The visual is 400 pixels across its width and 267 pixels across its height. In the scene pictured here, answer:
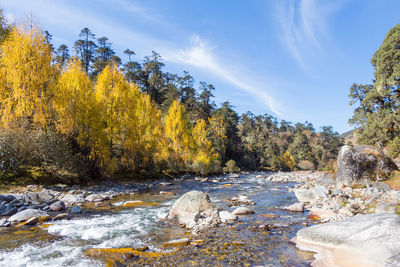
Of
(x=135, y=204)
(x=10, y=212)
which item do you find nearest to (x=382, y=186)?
(x=135, y=204)

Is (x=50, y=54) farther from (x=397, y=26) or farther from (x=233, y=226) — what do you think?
(x=397, y=26)

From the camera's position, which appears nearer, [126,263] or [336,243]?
[126,263]

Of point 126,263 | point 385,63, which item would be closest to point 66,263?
point 126,263

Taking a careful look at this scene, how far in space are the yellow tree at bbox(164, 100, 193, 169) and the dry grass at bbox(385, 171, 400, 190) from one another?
19238 mm

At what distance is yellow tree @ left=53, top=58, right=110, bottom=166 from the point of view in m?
13.8

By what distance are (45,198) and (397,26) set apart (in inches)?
933

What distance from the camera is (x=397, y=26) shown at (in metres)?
15.7

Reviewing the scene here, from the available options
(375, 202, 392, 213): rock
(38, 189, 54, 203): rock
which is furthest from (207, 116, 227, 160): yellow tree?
(375, 202, 392, 213): rock

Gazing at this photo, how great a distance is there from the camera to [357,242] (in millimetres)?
4336

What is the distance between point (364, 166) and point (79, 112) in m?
17.4

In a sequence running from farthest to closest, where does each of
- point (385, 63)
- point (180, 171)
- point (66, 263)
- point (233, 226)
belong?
point (180, 171) < point (385, 63) < point (233, 226) < point (66, 263)

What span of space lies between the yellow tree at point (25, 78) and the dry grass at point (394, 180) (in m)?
18.7

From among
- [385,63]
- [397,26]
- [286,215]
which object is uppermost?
[397,26]

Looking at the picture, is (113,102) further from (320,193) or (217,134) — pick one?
(217,134)
